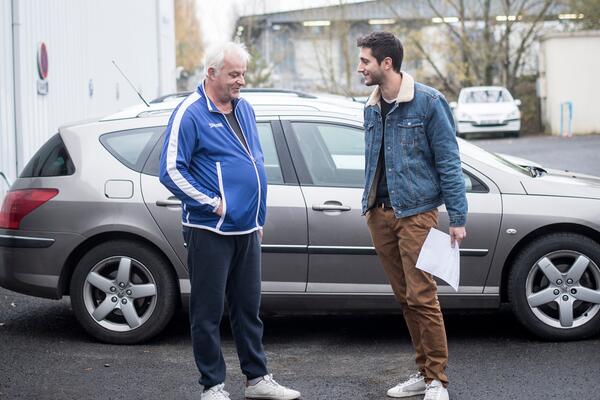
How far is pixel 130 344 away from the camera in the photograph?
6383mm

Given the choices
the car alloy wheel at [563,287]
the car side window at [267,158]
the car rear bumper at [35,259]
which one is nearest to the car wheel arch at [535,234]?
the car alloy wheel at [563,287]

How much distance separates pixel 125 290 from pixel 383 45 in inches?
96.4

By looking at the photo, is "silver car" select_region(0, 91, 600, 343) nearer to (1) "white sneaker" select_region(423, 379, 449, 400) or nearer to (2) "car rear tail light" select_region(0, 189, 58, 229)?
(2) "car rear tail light" select_region(0, 189, 58, 229)

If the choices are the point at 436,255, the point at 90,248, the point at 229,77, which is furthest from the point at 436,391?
the point at 90,248

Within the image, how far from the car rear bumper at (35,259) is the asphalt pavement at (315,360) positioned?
38 centimetres

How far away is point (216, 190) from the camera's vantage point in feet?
15.6

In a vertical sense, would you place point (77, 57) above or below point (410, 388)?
above

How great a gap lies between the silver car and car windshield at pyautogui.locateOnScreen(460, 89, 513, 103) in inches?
964

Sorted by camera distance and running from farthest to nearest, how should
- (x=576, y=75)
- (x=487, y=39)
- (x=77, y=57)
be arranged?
(x=487, y=39) → (x=576, y=75) → (x=77, y=57)

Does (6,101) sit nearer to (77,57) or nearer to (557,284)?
(77,57)

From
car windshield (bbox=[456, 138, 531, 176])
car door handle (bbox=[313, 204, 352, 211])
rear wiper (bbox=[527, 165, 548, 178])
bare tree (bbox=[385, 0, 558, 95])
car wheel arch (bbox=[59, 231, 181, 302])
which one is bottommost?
car wheel arch (bbox=[59, 231, 181, 302])

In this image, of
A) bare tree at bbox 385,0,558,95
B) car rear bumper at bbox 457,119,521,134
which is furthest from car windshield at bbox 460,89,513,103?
bare tree at bbox 385,0,558,95

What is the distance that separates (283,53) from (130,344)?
43528 mm

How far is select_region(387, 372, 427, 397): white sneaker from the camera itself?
517 cm
